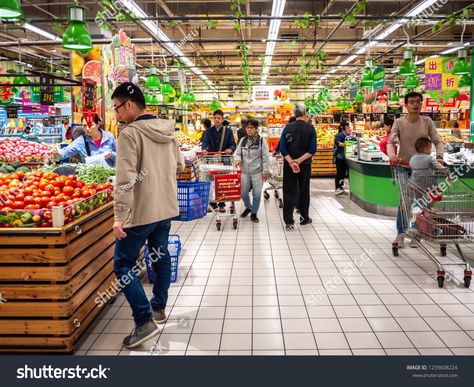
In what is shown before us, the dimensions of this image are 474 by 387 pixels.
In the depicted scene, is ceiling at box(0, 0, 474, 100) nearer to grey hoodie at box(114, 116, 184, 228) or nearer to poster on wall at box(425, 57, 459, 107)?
poster on wall at box(425, 57, 459, 107)

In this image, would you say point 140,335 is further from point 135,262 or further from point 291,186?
point 291,186

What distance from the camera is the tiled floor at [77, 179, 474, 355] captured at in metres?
3.50

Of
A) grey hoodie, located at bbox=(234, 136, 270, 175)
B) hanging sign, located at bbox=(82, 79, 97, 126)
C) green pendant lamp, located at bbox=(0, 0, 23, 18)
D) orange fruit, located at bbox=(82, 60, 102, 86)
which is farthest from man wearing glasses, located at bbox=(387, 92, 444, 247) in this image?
orange fruit, located at bbox=(82, 60, 102, 86)

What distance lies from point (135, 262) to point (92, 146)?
3.00 m

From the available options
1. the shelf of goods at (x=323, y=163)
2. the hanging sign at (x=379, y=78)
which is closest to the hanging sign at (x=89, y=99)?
the shelf of goods at (x=323, y=163)

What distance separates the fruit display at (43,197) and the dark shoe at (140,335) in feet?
3.20

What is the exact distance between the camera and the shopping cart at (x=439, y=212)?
15.6ft

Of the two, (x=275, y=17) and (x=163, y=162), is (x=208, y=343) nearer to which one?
(x=163, y=162)

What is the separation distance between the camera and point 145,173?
3.33m

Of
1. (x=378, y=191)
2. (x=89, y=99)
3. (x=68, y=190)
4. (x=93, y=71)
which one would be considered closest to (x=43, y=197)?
(x=68, y=190)

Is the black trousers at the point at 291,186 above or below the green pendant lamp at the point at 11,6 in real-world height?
below

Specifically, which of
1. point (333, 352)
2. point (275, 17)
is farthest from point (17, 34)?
point (333, 352)

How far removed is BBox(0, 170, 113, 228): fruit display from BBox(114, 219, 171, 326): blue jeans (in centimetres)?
49

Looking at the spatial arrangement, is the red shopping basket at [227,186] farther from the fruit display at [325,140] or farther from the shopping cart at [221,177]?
the fruit display at [325,140]
